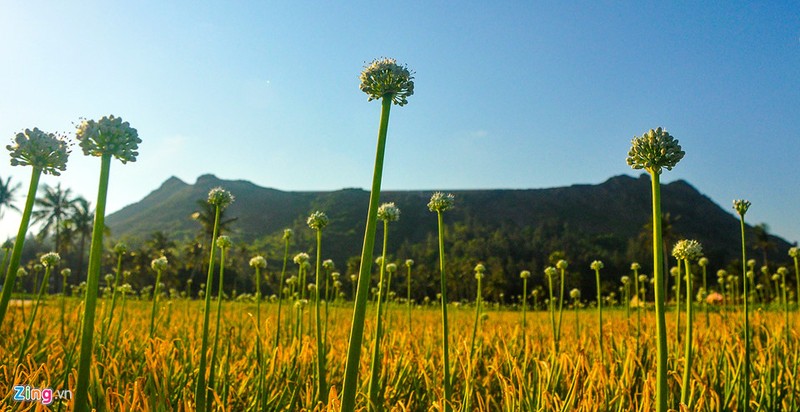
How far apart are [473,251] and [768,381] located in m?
152

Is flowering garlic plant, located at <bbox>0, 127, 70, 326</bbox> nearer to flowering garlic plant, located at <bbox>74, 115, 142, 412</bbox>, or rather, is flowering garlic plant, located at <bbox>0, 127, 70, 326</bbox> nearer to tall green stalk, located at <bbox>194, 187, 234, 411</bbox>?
flowering garlic plant, located at <bbox>74, 115, 142, 412</bbox>

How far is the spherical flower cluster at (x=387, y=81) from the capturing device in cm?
132

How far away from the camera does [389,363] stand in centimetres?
319

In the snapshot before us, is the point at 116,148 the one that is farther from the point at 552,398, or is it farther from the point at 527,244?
the point at 527,244

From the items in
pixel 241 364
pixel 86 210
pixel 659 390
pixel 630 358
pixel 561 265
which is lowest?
pixel 241 364

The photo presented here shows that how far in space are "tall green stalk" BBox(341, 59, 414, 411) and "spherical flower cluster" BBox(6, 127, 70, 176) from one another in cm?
108

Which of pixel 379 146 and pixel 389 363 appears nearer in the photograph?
pixel 379 146

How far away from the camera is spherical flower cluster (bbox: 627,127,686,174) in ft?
4.80

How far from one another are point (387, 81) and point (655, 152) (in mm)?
871

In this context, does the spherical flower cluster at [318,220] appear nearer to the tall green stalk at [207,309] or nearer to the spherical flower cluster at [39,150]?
the tall green stalk at [207,309]

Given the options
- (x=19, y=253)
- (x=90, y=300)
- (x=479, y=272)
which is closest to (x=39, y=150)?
(x=19, y=253)

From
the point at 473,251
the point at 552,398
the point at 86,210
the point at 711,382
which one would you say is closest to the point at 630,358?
the point at 711,382

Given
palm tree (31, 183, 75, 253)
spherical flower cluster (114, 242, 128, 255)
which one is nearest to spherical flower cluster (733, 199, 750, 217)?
spherical flower cluster (114, 242, 128, 255)

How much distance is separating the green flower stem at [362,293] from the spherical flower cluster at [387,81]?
0.70ft
